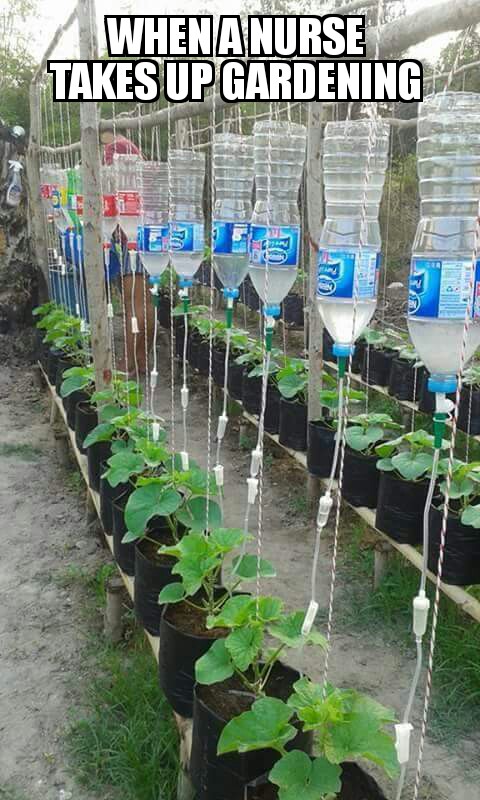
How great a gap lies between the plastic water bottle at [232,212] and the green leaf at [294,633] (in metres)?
1.28

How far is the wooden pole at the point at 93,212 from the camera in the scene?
3.07 metres

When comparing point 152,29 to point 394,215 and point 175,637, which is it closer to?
point 175,637

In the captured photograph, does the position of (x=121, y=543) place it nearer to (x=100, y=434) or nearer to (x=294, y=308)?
(x=100, y=434)

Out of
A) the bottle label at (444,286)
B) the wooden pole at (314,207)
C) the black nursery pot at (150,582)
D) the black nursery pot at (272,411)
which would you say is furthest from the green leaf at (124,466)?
the black nursery pot at (272,411)

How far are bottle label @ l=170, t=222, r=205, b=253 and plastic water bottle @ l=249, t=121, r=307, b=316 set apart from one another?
1.08 ft

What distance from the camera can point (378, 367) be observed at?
16.8 feet

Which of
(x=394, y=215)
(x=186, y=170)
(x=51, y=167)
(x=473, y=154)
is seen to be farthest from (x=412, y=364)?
(x=394, y=215)

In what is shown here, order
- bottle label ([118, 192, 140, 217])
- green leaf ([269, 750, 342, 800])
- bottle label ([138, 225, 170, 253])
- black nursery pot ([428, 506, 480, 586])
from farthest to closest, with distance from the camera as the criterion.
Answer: bottle label ([118, 192, 140, 217]), bottle label ([138, 225, 170, 253]), black nursery pot ([428, 506, 480, 586]), green leaf ([269, 750, 342, 800])

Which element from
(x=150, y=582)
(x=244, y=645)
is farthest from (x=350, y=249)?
(x=150, y=582)

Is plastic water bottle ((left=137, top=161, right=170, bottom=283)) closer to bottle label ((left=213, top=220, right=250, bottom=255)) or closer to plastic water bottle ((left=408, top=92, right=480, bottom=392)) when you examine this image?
bottle label ((left=213, top=220, right=250, bottom=255))

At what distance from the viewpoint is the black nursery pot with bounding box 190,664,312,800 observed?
4.66 ft

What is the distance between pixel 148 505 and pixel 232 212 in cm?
137

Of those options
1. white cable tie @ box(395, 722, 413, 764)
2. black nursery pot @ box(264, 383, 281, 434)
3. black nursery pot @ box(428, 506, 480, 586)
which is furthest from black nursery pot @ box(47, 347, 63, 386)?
white cable tie @ box(395, 722, 413, 764)

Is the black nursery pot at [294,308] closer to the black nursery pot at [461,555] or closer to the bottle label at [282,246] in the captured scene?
the black nursery pot at [461,555]
